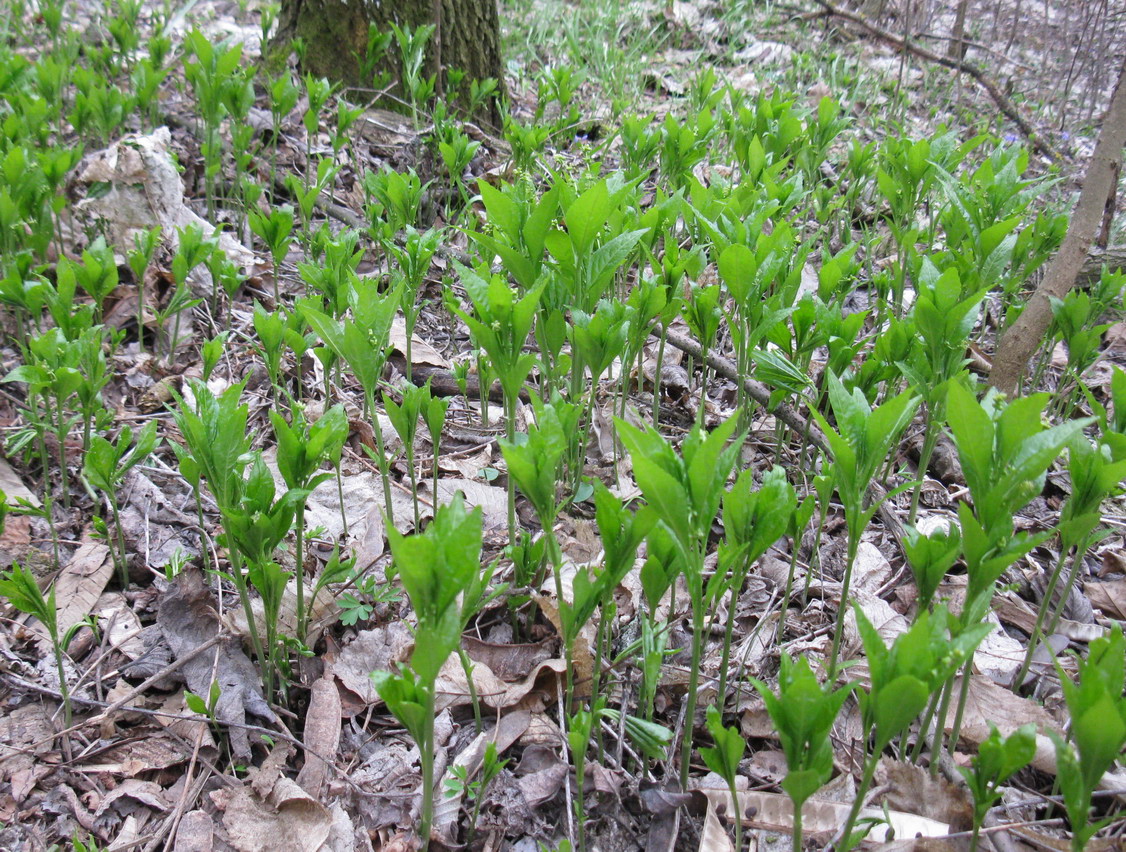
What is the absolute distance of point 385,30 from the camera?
492cm

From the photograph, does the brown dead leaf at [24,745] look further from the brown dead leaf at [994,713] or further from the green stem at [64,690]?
the brown dead leaf at [994,713]

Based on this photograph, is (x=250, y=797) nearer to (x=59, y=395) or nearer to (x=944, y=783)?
(x=59, y=395)

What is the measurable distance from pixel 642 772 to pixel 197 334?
2503 millimetres

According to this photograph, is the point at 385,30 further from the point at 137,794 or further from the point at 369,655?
the point at 137,794

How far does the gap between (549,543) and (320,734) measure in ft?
2.32

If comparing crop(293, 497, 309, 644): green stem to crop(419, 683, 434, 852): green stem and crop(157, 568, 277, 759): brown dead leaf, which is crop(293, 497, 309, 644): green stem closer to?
crop(157, 568, 277, 759): brown dead leaf

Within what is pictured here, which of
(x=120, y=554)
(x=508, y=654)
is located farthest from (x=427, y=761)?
(x=120, y=554)

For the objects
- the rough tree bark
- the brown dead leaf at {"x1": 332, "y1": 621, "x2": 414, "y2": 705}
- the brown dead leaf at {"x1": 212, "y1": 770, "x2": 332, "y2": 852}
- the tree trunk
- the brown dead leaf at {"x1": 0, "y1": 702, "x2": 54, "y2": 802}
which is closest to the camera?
the brown dead leaf at {"x1": 212, "y1": 770, "x2": 332, "y2": 852}

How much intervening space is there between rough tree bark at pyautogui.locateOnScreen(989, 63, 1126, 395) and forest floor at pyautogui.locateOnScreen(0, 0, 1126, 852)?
4.8 inches

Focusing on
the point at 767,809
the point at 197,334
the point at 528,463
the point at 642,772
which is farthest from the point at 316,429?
the point at 197,334

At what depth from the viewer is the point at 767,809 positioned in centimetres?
164

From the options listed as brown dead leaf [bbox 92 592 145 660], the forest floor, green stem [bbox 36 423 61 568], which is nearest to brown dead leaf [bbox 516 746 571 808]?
the forest floor

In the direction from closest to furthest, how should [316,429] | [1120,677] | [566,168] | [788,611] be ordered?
[1120,677]
[316,429]
[788,611]
[566,168]

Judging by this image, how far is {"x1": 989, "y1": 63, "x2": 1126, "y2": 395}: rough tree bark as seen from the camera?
258 cm
